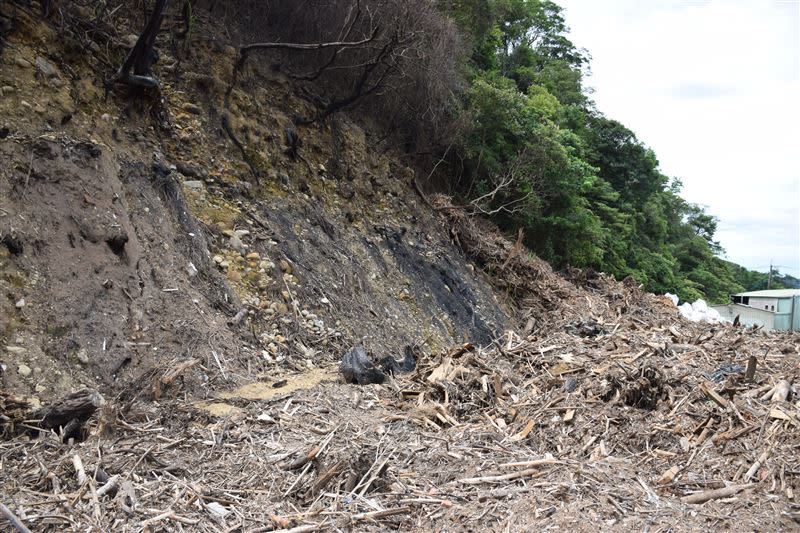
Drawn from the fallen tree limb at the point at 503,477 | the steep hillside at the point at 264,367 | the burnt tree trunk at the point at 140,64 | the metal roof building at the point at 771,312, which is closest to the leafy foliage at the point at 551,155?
the metal roof building at the point at 771,312

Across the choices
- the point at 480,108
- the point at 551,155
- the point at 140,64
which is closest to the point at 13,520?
the point at 140,64

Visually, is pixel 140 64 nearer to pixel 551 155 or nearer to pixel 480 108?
pixel 480 108

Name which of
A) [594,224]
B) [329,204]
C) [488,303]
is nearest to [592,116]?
[594,224]

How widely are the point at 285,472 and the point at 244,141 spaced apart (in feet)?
23.1

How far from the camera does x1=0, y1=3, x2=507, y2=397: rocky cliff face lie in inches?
234

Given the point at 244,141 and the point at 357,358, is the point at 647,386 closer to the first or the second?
the point at 357,358

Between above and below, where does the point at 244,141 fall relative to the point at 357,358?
above

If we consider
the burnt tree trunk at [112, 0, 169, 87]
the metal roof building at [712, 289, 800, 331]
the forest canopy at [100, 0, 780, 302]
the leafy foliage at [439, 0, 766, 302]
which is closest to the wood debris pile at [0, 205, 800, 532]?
the burnt tree trunk at [112, 0, 169, 87]

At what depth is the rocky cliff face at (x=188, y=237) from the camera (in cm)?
593

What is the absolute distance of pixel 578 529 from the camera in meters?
3.46

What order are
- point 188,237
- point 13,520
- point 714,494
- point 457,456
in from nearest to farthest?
point 13,520 < point 714,494 < point 457,456 < point 188,237

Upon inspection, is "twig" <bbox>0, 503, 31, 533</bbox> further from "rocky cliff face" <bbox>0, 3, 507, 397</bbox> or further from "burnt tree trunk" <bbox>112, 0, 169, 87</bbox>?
Result: "burnt tree trunk" <bbox>112, 0, 169, 87</bbox>

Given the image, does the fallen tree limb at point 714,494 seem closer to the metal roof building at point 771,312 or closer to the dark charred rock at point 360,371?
the dark charred rock at point 360,371

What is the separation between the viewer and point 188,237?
7922mm
